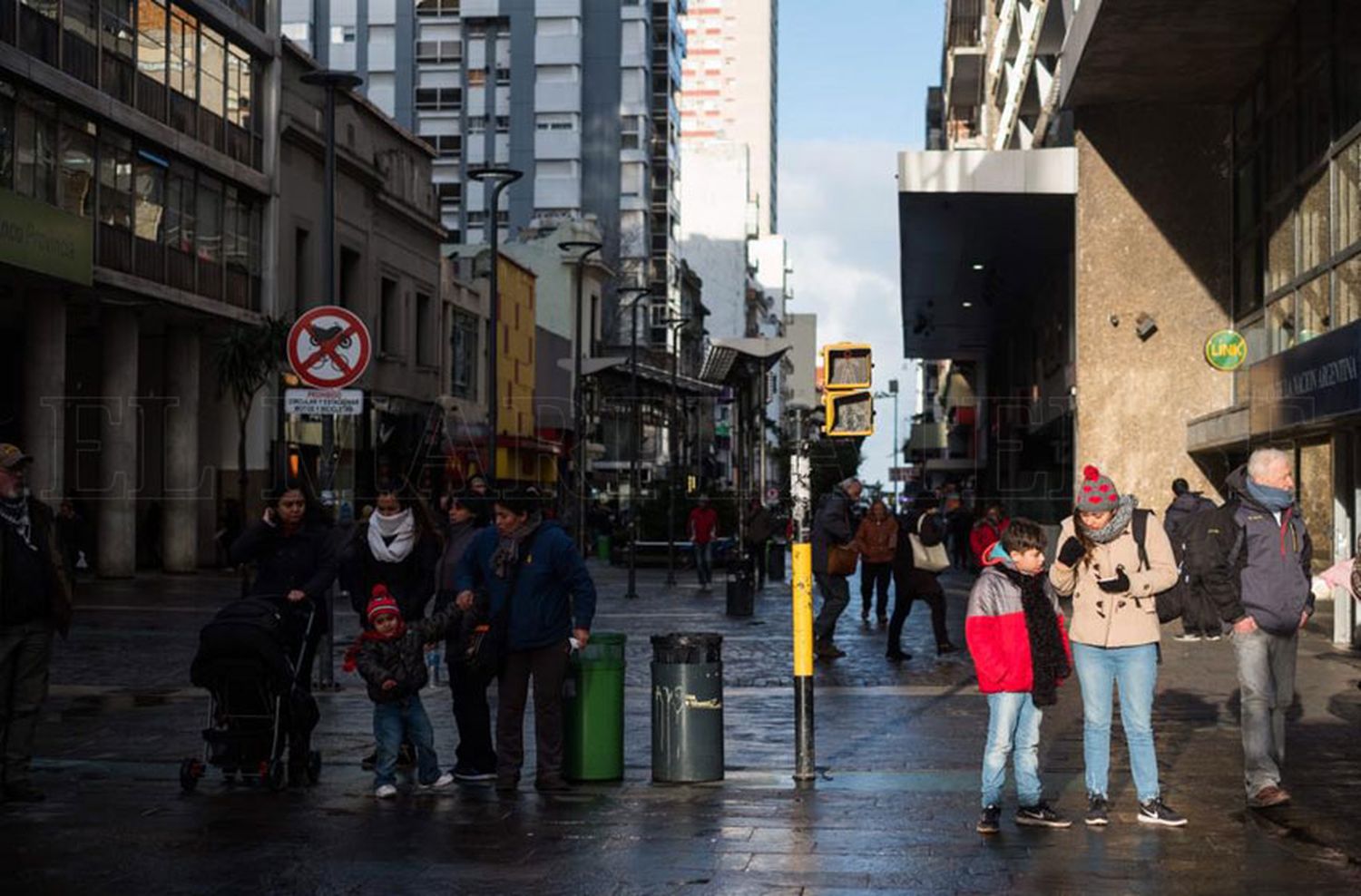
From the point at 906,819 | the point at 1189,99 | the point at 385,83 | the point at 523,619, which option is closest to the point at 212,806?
the point at 523,619

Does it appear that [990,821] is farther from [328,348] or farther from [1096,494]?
[328,348]

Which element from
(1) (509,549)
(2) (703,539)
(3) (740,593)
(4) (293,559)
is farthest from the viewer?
(2) (703,539)

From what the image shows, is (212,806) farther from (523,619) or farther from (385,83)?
(385,83)

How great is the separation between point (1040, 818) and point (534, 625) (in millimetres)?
3038

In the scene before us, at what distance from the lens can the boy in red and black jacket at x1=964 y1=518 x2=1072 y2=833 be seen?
934cm

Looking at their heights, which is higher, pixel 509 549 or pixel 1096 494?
pixel 1096 494

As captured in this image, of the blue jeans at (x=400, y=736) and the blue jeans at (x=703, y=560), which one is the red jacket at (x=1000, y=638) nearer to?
the blue jeans at (x=400, y=736)

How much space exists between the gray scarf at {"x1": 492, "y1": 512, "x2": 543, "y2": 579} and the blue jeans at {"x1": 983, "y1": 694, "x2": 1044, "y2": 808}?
290cm

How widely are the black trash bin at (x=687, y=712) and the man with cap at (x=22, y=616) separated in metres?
3.37

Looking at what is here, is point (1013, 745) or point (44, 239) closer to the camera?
point (1013, 745)

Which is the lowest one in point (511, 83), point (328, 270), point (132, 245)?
point (328, 270)

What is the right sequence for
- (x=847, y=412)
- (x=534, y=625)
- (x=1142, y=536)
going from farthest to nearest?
(x=847, y=412) < (x=534, y=625) < (x=1142, y=536)

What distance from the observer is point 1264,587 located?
10219 mm

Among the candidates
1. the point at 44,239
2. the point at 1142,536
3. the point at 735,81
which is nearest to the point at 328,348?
the point at 1142,536
